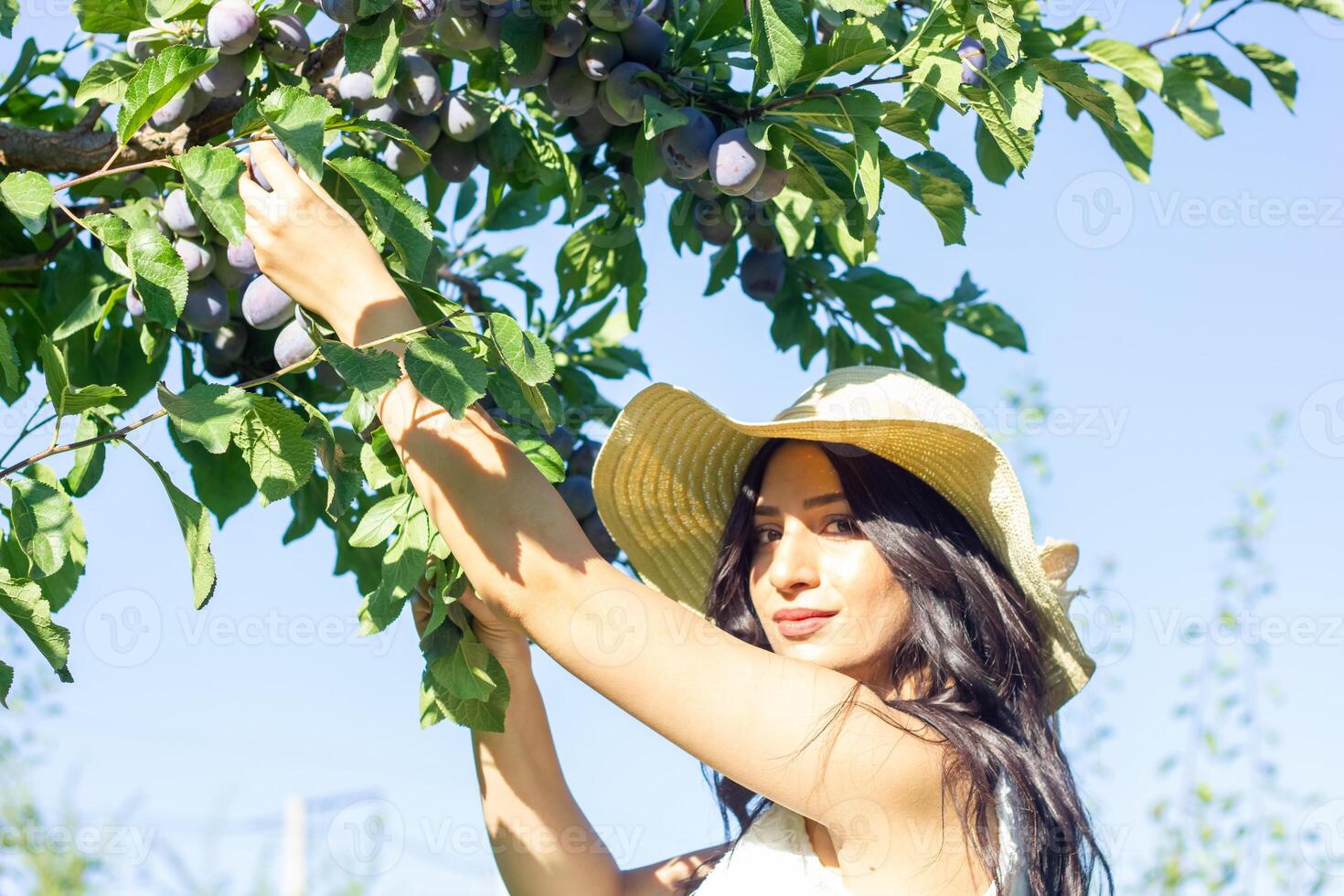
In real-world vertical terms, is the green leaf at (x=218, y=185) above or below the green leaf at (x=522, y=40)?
below

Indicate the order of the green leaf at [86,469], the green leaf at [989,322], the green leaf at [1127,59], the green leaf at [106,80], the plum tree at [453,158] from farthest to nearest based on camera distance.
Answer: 1. the green leaf at [989,322]
2. the green leaf at [1127,59]
3. the plum tree at [453,158]
4. the green leaf at [86,469]
5. the green leaf at [106,80]

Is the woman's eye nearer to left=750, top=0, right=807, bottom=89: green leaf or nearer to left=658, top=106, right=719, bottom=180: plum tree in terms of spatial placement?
left=658, top=106, right=719, bottom=180: plum tree

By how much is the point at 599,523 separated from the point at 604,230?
400mm

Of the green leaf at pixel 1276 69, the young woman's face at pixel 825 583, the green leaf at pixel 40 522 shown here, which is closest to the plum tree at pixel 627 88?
the young woman's face at pixel 825 583

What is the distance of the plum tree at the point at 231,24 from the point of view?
140cm

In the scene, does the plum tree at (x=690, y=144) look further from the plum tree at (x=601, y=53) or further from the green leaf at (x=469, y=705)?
the green leaf at (x=469, y=705)

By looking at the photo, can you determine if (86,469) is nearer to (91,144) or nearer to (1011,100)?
(91,144)

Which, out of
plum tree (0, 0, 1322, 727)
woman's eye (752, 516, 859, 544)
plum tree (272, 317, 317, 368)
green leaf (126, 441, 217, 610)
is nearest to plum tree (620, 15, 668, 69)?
plum tree (0, 0, 1322, 727)

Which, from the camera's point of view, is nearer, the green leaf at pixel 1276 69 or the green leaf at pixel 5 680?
the green leaf at pixel 5 680

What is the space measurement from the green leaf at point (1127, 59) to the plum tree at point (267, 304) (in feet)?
3.86

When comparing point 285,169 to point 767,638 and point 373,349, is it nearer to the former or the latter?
point 373,349

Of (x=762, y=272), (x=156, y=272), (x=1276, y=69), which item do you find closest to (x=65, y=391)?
(x=156, y=272)

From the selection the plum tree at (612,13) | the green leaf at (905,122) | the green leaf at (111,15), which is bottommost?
the green leaf at (111,15)

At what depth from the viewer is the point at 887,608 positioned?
162cm
